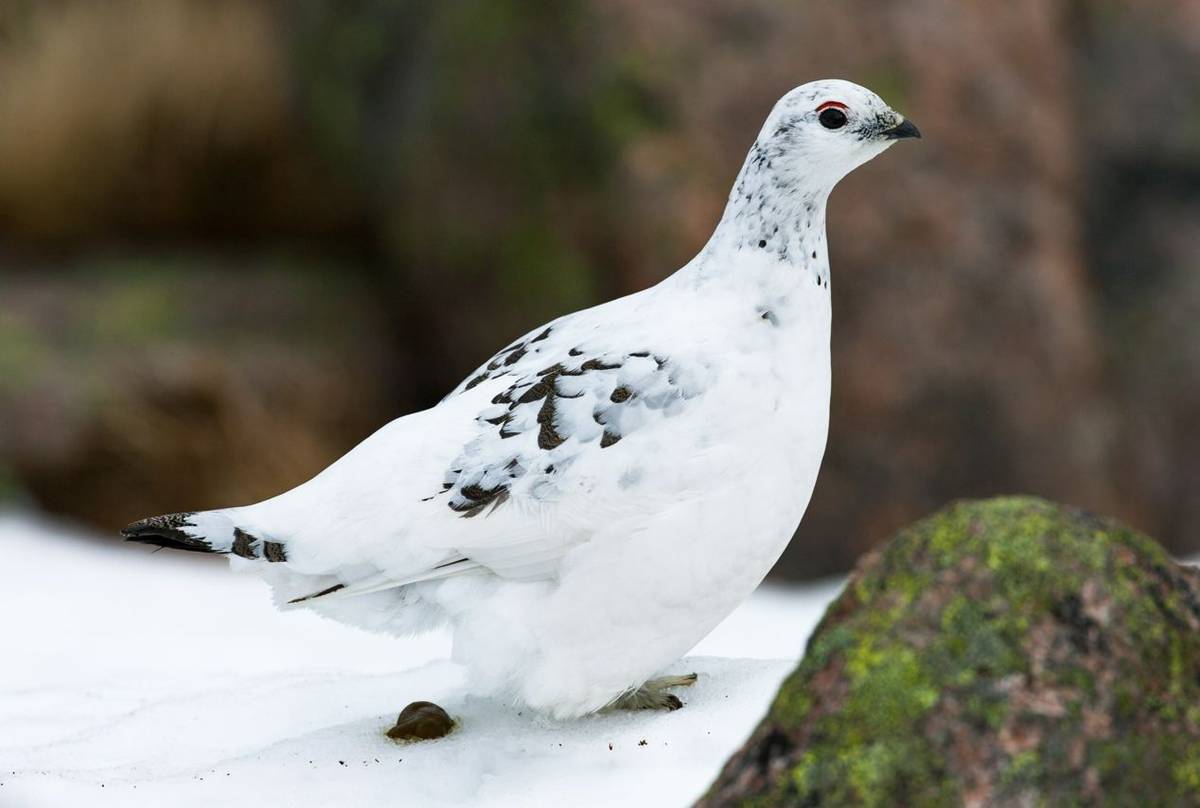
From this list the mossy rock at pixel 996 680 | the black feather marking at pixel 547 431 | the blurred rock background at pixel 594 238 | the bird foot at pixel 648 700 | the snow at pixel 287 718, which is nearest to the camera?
the mossy rock at pixel 996 680

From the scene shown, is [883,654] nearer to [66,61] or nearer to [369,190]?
[369,190]

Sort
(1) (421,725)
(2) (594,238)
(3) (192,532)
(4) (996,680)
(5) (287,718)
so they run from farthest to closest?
(2) (594,238) → (5) (287,718) → (1) (421,725) → (3) (192,532) → (4) (996,680)

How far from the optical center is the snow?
278cm

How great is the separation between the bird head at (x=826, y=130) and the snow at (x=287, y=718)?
1.11 metres

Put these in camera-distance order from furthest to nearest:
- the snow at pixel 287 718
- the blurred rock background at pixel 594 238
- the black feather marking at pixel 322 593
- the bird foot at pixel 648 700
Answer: the blurred rock background at pixel 594 238, the bird foot at pixel 648 700, the black feather marking at pixel 322 593, the snow at pixel 287 718

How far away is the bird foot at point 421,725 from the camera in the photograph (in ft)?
10.1

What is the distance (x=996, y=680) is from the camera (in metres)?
1.93

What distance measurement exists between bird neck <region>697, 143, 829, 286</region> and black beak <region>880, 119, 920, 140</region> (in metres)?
0.17

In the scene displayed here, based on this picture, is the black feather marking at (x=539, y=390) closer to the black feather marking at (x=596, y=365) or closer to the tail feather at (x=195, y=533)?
the black feather marking at (x=596, y=365)

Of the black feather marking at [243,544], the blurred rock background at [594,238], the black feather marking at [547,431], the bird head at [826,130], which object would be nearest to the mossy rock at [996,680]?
the black feather marking at [547,431]

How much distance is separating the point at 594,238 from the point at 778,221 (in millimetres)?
3052

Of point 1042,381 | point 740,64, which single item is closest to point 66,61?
point 740,64

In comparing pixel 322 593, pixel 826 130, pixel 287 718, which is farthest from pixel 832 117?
pixel 287 718

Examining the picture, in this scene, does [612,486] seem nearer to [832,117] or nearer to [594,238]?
[832,117]
